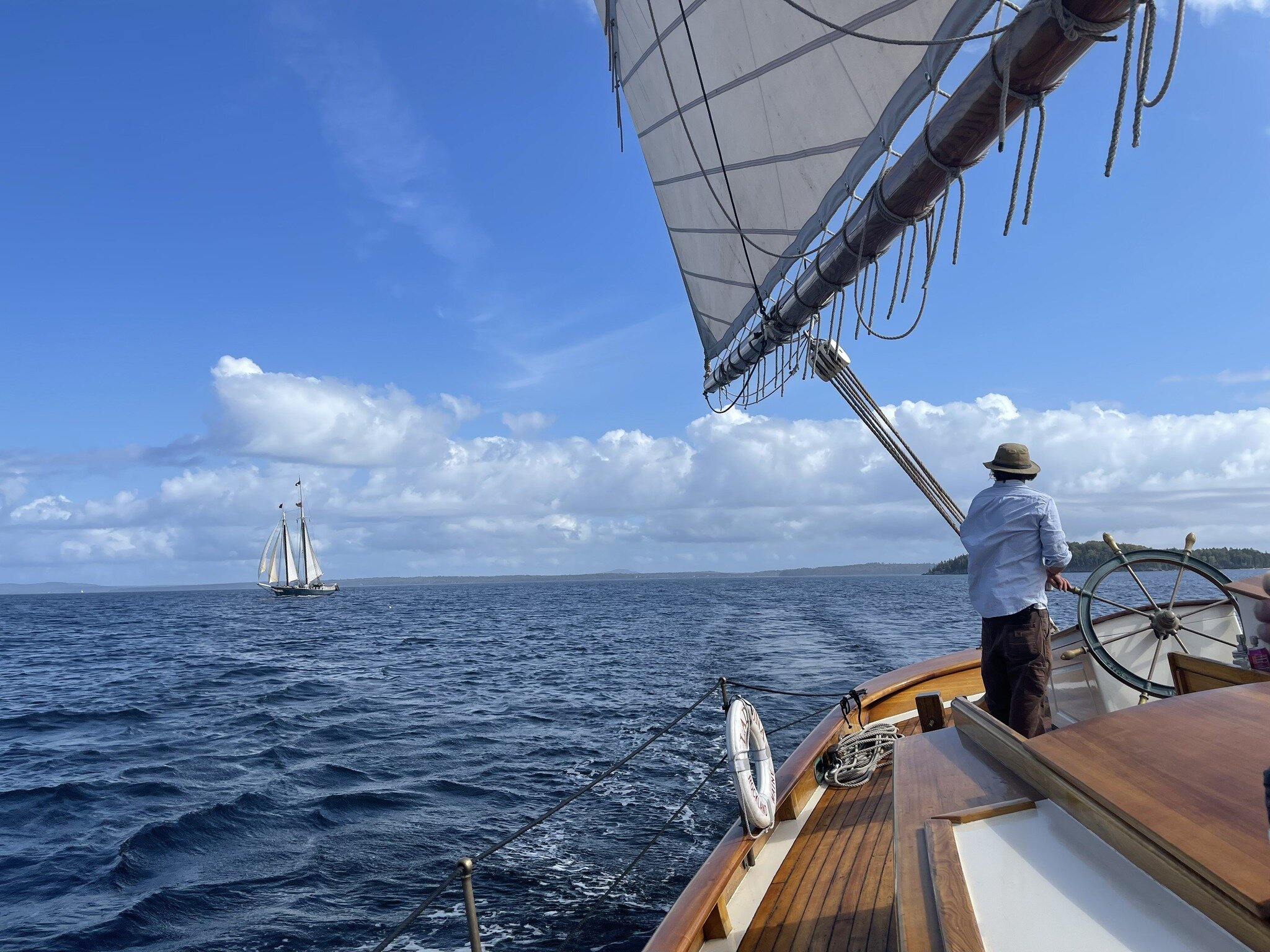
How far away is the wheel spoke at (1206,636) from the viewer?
11.9ft

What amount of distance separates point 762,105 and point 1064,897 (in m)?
4.04

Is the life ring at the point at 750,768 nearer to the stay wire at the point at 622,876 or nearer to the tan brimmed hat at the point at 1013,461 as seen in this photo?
the stay wire at the point at 622,876

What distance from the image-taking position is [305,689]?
16.3 meters

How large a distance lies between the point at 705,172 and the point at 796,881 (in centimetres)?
422

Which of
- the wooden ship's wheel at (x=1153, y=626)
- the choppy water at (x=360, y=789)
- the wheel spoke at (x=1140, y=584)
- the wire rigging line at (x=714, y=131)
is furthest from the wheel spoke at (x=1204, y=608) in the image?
the choppy water at (x=360, y=789)

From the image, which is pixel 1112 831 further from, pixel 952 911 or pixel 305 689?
pixel 305 689

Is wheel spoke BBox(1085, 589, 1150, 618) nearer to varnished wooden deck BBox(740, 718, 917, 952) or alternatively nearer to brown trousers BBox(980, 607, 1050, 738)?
brown trousers BBox(980, 607, 1050, 738)

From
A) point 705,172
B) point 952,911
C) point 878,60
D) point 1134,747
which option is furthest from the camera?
point 705,172

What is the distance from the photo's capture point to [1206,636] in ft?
12.0

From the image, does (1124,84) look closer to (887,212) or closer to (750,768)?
(887,212)

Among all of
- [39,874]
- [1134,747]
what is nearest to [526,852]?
[39,874]

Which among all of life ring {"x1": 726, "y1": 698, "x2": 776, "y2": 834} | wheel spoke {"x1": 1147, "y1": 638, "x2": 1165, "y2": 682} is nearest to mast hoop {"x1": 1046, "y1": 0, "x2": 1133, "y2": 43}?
wheel spoke {"x1": 1147, "y1": 638, "x2": 1165, "y2": 682}

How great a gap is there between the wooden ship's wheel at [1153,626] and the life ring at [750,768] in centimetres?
161

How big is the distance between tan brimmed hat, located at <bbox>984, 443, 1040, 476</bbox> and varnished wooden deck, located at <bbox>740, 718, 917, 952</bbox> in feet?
5.04
